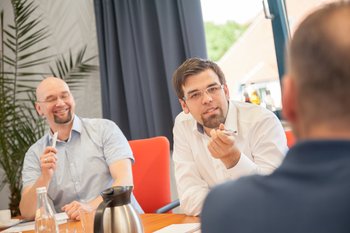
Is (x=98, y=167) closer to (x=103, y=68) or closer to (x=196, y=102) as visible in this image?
(x=196, y=102)

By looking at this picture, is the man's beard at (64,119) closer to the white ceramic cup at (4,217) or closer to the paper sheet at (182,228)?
the white ceramic cup at (4,217)

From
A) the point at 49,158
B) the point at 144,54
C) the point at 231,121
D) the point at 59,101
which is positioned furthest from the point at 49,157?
the point at 144,54

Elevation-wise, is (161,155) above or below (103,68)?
below

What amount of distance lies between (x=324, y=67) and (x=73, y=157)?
7.40 feet

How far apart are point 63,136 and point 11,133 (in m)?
1.34

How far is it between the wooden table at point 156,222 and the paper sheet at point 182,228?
0.19 feet

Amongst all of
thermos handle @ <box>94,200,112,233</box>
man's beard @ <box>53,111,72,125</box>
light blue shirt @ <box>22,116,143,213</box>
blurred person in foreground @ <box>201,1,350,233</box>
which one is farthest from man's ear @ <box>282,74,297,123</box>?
man's beard @ <box>53,111,72,125</box>

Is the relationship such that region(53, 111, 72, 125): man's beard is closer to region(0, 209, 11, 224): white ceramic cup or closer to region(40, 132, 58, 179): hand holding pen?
region(40, 132, 58, 179): hand holding pen

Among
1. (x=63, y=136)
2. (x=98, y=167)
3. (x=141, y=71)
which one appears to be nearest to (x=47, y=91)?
(x=63, y=136)

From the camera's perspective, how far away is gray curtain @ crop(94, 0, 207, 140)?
343 centimetres

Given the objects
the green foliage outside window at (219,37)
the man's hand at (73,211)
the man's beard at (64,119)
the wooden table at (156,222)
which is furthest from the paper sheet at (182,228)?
the green foliage outside window at (219,37)

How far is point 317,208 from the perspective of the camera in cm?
58

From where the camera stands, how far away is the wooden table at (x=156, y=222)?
180 cm

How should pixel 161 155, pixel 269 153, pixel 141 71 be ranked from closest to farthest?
pixel 269 153, pixel 161 155, pixel 141 71
